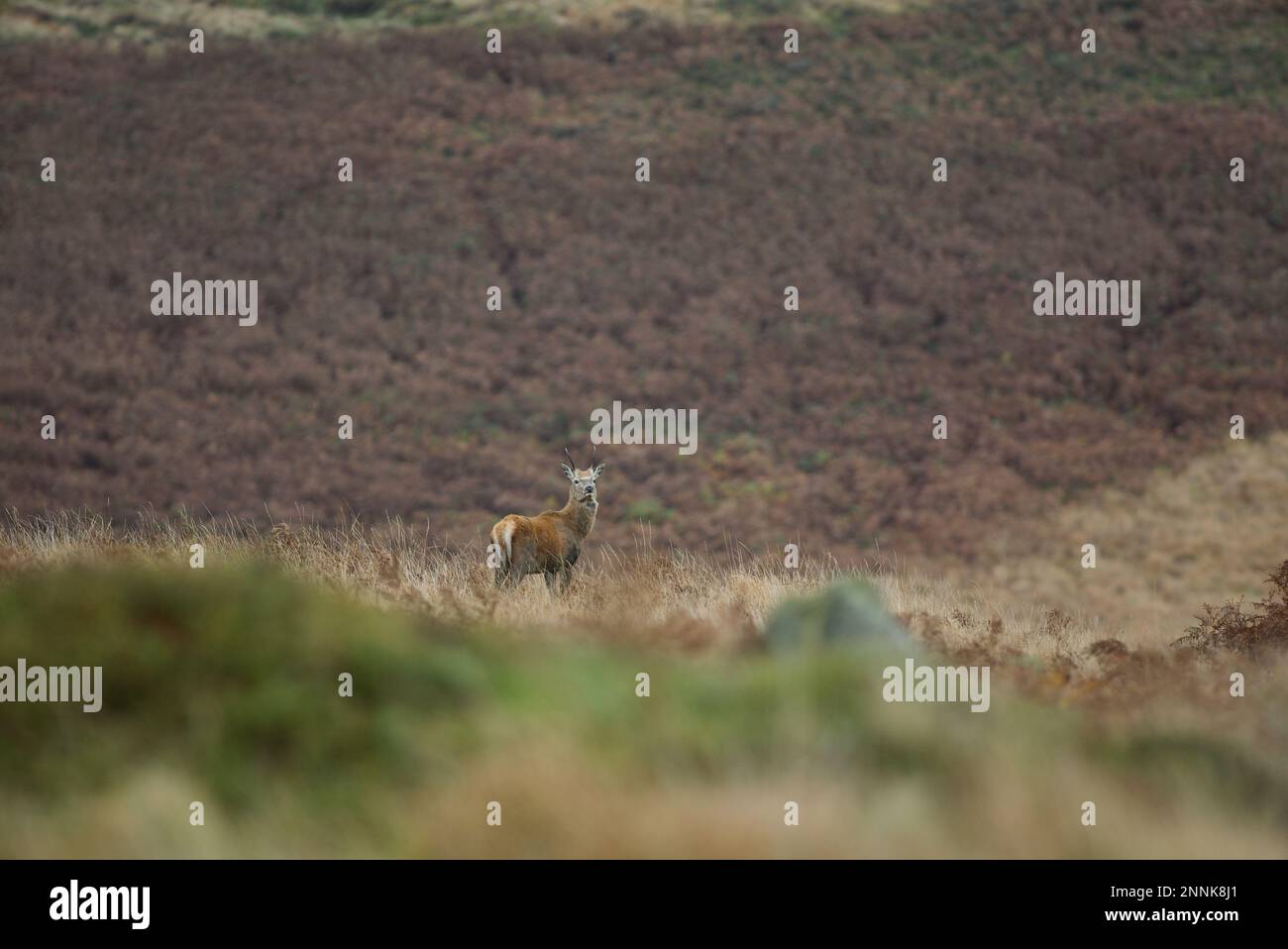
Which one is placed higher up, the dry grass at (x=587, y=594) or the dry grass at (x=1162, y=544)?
the dry grass at (x=1162, y=544)

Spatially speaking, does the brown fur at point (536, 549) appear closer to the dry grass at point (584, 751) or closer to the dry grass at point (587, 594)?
the dry grass at point (587, 594)

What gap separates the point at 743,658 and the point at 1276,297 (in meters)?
27.5

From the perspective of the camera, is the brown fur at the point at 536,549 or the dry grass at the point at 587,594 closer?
the dry grass at the point at 587,594

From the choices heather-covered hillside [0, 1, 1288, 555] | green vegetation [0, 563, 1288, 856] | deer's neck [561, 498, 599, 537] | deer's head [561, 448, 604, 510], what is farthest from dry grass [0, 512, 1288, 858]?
heather-covered hillside [0, 1, 1288, 555]

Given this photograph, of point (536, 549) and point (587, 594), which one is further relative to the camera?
point (536, 549)

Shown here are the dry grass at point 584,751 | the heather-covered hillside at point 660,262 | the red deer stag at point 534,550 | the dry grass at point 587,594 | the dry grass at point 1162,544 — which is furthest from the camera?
the heather-covered hillside at point 660,262

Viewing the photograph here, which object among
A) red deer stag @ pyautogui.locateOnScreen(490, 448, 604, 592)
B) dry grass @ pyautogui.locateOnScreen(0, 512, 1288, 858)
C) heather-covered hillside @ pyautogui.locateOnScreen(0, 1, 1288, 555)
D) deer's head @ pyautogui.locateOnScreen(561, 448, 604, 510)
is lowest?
dry grass @ pyautogui.locateOnScreen(0, 512, 1288, 858)

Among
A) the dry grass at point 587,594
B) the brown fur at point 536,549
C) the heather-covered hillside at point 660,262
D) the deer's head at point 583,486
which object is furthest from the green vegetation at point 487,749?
the heather-covered hillside at point 660,262

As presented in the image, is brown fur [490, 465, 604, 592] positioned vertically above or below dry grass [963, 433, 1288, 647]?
below

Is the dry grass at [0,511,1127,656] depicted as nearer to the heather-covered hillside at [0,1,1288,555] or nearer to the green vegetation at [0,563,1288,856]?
the green vegetation at [0,563,1288,856]

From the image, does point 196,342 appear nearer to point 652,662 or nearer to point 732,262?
point 732,262

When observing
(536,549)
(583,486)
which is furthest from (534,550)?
(583,486)

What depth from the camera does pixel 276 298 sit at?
98.0ft

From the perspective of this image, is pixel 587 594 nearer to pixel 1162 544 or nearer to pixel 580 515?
pixel 580 515
